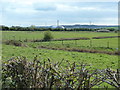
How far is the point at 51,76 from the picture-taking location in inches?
146

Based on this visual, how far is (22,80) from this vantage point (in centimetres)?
402

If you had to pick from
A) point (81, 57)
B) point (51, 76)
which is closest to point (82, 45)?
point (81, 57)

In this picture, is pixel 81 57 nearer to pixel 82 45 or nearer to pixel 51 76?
pixel 82 45

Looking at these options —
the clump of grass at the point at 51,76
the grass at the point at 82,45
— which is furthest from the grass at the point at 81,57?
the clump of grass at the point at 51,76

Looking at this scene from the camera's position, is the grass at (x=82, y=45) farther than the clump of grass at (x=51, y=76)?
Yes

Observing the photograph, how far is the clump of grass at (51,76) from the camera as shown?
3442 mm

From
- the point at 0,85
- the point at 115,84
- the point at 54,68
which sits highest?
the point at 54,68

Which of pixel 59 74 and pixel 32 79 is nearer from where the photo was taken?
pixel 59 74

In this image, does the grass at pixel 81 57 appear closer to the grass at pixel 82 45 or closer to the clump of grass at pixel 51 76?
the grass at pixel 82 45

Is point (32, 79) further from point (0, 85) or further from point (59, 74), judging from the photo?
point (0, 85)

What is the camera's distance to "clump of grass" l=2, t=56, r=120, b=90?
3.44 meters

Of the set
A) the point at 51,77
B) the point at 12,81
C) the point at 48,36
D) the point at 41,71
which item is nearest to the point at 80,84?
the point at 51,77

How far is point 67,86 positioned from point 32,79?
82 centimetres

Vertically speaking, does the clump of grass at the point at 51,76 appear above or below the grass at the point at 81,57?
above
